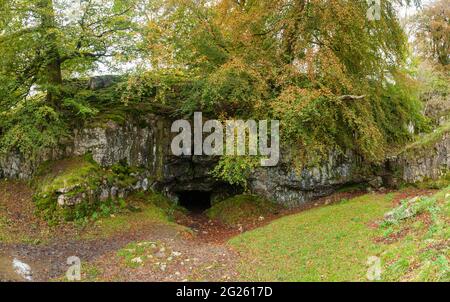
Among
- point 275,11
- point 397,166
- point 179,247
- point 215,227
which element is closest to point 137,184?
point 215,227

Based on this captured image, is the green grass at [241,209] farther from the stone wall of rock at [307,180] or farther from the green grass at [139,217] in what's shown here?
the green grass at [139,217]

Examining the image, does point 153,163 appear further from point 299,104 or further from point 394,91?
point 394,91

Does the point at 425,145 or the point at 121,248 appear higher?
the point at 425,145

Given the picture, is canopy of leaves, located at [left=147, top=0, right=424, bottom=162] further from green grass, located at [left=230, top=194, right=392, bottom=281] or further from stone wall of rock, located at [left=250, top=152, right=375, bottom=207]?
green grass, located at [left=230, top=194, right=392, bottom=281]

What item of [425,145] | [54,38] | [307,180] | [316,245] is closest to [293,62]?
[307,180]

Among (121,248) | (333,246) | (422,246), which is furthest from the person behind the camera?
(121,248)

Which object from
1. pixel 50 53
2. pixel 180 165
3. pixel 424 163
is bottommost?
pixel 180 165

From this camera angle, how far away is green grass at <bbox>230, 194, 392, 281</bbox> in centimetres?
880

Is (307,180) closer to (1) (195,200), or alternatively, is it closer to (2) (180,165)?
(2) (180,165)

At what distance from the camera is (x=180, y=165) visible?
654 inches

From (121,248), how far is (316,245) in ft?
18.2

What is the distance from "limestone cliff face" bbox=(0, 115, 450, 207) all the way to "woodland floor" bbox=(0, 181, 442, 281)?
1170 mm

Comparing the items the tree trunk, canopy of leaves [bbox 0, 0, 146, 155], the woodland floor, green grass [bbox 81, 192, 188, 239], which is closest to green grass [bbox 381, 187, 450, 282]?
the woodland floor

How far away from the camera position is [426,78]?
68.2 ft
